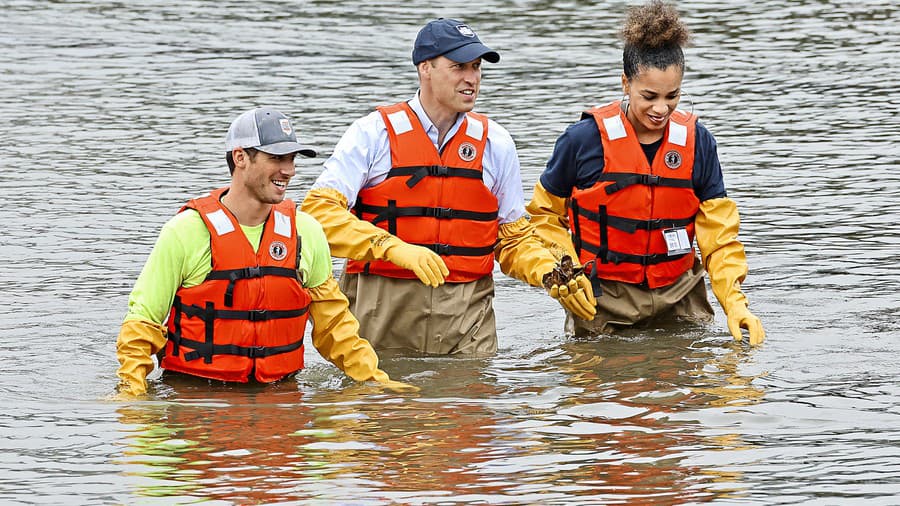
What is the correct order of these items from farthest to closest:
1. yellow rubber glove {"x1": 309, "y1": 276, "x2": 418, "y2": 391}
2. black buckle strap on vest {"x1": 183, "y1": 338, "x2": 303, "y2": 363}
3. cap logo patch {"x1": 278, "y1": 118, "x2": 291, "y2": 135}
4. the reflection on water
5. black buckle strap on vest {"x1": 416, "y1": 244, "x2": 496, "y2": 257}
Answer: black buckle strap on vest {"x1": 416, "y1": 244, "x2": 496, "y2": 257}, yellow rubber glove {"x1": 309, "y1": 276, "x2": 418, "y2": 391}, black buckle strap on vest {"x1": 183, "y1": 338, "x2": 303, "y2": 363}, cap logo patch {"x1": 278, "y1": 118, "x2": 291, "y2": 135}, the reflection on water

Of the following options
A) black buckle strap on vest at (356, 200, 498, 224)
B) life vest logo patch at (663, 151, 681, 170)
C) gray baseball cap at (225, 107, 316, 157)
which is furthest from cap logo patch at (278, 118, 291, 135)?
life vest logo patch at (663, 151, 681, 170)

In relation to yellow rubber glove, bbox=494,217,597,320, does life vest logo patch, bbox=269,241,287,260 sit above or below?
above

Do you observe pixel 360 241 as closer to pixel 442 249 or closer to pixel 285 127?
pixel 442 249

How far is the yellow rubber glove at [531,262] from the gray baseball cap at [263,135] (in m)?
1.70

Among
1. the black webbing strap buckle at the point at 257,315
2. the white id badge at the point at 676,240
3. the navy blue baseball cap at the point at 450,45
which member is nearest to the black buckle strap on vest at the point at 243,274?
the black webbing strap buckle at the point at 257,315

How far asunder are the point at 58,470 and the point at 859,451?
359 centimetres

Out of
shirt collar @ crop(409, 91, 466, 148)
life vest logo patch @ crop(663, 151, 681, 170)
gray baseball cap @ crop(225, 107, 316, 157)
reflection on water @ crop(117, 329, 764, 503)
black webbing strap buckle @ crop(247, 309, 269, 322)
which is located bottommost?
reflection on water @ crop(117, 329, 764, 503)

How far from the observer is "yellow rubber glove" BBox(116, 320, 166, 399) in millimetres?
7371

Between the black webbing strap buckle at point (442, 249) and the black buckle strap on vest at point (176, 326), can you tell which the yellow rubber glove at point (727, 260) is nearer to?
the black webbing strap buckle at point (442, 249)

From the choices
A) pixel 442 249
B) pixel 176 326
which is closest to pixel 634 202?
pixel 442 249

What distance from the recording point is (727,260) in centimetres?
885

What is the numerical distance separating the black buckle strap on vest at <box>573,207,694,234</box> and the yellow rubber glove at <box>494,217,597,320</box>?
1.25 ft

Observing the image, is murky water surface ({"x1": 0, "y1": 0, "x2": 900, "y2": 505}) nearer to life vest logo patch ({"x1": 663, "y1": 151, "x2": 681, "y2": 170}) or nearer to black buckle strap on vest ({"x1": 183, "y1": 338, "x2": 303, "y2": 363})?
black buckle strap on vest ({"x1": 183, "y1": 338, "x2": 303, "y2": 363})

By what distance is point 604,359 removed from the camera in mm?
9227
